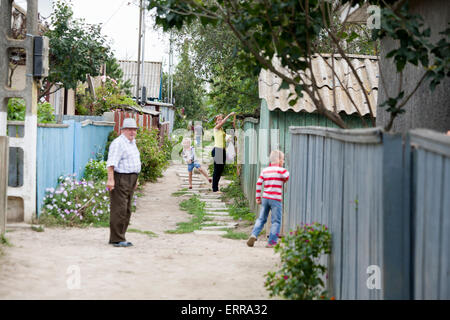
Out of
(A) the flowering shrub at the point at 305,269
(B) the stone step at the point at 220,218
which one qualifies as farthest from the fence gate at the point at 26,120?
(A) the flowering shrub at the point at 305,269

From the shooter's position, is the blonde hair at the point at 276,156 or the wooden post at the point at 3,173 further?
the blonde hair at the point at 276,156

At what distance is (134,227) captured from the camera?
34.0 feet

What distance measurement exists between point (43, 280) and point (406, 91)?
4.70 m

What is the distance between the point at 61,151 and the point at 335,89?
16.6 ft

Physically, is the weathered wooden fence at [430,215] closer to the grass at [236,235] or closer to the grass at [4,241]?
the grass at [4,241]

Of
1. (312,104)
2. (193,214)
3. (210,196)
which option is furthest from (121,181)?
(210,196)

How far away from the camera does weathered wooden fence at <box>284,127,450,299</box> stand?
294 cm

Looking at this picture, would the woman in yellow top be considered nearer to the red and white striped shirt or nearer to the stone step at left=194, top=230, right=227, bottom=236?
the stone step at left=194, top=230, right=227, bottom=236

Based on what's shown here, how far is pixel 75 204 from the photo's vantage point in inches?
393

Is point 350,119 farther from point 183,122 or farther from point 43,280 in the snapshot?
point 183,122

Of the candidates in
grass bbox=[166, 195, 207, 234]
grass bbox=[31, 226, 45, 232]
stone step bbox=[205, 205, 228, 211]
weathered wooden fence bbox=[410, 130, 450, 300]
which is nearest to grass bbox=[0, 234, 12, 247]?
grass bbox=[31, 226, 45, 232]

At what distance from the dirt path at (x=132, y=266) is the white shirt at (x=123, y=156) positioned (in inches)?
45.5

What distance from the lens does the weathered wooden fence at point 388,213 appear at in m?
2.94
